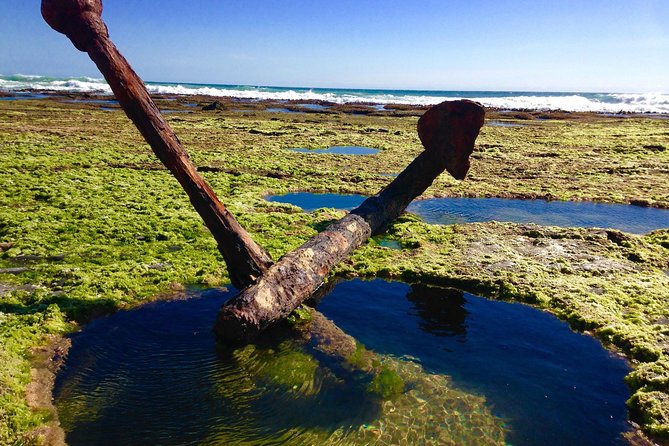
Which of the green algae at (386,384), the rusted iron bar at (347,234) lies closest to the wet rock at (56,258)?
the rusted iron bar at (347,234)

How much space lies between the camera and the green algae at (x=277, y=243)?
7.07 m

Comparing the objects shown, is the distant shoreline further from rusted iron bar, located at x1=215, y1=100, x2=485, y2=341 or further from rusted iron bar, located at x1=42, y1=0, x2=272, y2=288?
rusted iron bar, located at x1=42, y1=0, x2=272, y2=288

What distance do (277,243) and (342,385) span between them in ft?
16.7

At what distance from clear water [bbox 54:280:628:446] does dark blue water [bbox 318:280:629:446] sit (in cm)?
2

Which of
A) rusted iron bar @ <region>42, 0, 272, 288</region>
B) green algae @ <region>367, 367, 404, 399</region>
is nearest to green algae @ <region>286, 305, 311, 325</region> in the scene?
rusted iron bar @ <region>42, 0, 272, 288</region>

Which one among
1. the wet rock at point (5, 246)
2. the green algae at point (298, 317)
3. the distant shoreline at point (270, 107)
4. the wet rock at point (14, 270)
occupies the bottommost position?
the green algae at point (298, 317)

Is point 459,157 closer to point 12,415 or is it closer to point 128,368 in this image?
point 128,368

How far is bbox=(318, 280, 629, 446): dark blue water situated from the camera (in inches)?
214

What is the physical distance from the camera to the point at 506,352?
682 centimetres

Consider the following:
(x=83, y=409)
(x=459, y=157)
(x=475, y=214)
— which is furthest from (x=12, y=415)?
(x=475, y=214)

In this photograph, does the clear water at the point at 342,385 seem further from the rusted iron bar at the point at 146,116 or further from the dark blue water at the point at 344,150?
the dark blue water at the point at 344,150

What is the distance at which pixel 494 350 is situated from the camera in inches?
270

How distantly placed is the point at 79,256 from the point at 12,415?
490cm

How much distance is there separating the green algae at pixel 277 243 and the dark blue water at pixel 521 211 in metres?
0.76
